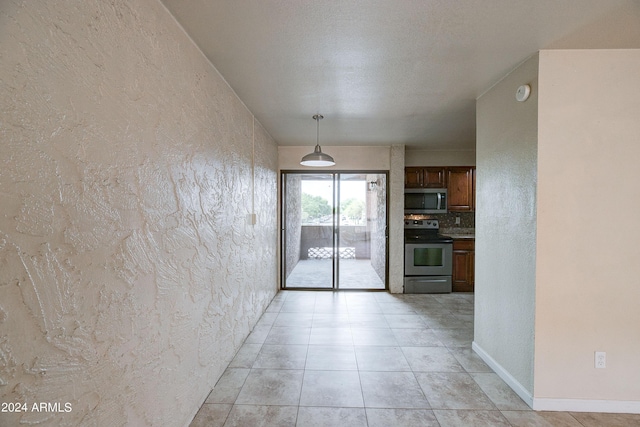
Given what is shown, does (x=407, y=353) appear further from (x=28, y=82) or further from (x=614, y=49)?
(x=28, y=82)

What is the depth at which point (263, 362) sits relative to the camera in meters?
2.69

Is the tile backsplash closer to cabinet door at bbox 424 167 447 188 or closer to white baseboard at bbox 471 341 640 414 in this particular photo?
cabinet door at bbox 424 167 447 188

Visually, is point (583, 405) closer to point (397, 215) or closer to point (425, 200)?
point (397, 215)

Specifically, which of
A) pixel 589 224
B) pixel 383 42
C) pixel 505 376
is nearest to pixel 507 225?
pixel 589 224

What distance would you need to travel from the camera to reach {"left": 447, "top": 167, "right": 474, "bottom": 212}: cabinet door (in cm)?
532

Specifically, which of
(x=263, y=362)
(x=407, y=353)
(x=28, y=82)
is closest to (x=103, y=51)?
(x=28, y=82)

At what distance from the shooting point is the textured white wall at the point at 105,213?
86cm

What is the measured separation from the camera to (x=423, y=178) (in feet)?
17.5

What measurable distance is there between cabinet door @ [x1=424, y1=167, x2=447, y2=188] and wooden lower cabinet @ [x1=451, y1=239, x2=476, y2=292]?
1.04 meters

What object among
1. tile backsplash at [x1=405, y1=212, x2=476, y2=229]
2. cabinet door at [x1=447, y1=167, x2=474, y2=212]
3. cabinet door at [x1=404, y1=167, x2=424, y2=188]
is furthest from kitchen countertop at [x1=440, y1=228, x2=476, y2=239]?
cabinet door at [x1=404, y1=167, x2=424, y2=188]

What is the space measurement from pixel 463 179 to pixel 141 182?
5241 mm

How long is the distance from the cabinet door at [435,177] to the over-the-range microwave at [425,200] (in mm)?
87

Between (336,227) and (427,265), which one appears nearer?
(427,265)

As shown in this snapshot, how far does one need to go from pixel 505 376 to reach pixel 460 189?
3.59 meters
